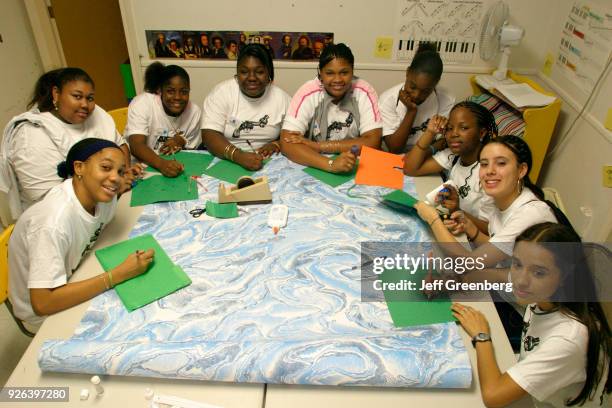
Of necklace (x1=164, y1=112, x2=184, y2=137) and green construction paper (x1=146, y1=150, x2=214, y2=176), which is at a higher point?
necklace (x1=164, y1=112, x2=184, y2=137)

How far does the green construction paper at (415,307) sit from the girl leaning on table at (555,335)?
11 cm

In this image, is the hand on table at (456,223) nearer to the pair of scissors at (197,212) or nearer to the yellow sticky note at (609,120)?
the pair of scissors at (197,212)

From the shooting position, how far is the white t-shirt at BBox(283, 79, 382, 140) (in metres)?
A: 2.20

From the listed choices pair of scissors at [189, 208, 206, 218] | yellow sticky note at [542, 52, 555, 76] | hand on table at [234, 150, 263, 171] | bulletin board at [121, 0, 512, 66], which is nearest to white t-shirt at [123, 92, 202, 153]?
hand on table at [234, 150, 263, 171]

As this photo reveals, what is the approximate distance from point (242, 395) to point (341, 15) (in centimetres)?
241

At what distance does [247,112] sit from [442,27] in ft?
4.78

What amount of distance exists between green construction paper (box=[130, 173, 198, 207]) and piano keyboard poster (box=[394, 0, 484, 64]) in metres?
1.74

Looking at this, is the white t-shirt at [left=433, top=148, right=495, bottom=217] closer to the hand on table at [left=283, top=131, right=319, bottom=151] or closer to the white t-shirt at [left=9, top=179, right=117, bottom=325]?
the hand on table at [left=283, top=131, right=319, bottom=151]

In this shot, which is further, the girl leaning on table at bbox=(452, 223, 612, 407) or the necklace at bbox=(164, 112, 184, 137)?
the necklace at bbox=(164, 112, 184, 137)

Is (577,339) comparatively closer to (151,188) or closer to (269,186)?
(269,186)

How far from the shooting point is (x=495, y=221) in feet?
5.19

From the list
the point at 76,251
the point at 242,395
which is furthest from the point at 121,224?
the point at 242,395

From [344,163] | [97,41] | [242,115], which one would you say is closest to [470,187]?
[344,163]

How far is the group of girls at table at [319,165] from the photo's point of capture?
42.8 inches
